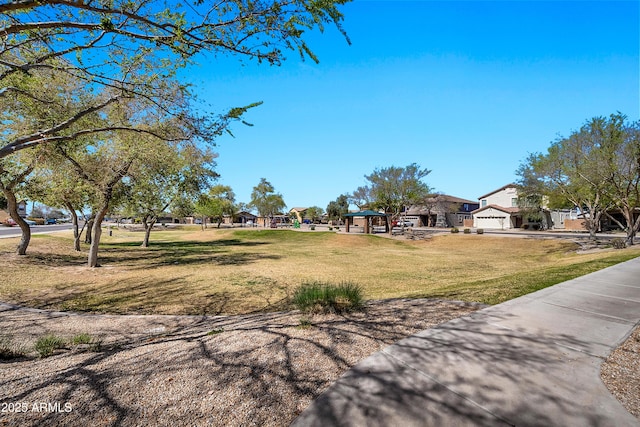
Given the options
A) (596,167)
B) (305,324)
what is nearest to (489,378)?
(305,324)

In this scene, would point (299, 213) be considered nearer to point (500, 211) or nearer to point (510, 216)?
point (500, 211)

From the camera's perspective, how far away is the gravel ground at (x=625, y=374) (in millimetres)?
2742

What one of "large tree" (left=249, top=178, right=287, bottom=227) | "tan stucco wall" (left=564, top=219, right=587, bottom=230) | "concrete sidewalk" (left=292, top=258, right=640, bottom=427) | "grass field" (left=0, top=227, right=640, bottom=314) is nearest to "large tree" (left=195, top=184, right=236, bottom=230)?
"large tree" (left=249, top=178, right=287, bottom=227)

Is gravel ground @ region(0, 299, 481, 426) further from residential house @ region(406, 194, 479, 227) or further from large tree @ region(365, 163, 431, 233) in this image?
residential house @ region(406, 194, 479, 227)

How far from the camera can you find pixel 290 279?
12391 millimetres

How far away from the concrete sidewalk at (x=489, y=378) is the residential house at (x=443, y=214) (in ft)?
186

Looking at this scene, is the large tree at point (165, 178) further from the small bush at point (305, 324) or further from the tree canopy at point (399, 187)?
the tree canopy at point (399, 187)

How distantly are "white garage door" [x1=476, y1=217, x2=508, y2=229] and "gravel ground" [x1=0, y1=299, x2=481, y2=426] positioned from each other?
56.8 metres

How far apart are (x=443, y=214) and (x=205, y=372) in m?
65.0

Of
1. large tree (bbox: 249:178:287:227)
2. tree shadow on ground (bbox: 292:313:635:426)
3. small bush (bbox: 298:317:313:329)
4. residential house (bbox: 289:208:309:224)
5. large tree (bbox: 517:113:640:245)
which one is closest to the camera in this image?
tree shadow on ground (bbox: 292:313:635:426)

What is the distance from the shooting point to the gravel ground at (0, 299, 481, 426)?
2645mm

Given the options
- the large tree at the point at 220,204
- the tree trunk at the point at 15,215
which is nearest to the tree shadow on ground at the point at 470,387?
the tree trunk at the point at 15,215

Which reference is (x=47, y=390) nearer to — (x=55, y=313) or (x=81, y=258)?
(x=55, y=313)

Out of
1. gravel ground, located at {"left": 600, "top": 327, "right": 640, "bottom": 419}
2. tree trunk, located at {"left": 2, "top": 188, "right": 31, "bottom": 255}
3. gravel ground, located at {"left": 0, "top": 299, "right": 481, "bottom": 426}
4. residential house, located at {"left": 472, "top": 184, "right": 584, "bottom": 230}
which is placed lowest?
gravel ground, located at {"left": 0, "top": 299, "right": 481, "bottom": 426}
